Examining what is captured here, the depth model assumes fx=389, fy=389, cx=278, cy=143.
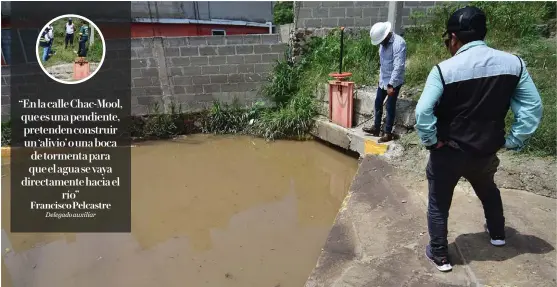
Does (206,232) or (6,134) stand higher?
(6,134)

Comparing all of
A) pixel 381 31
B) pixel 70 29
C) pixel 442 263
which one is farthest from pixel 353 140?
pixel 70 29

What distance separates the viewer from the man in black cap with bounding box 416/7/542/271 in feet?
6.34

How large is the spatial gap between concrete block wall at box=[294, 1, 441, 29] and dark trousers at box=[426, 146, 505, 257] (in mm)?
5305

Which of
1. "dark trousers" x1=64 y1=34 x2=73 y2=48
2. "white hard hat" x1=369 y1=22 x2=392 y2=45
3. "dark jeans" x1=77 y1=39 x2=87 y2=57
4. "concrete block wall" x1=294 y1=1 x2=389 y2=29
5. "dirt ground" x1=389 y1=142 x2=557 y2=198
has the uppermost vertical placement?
"concrete block wall" x1=294 y1=1 x2=389 y2=29

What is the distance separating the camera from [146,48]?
20.5ft

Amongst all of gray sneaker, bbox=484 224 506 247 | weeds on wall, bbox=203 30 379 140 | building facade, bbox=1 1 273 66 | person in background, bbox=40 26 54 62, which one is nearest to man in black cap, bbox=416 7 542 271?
gray sneaker, bbox=484 224 506 247

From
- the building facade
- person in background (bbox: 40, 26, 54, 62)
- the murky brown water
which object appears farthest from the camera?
the building facade

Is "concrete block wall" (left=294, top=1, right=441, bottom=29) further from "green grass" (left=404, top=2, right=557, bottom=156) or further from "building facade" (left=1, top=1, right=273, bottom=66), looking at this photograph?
"building facade" (left=1, top=1, right=273, bottom=66)

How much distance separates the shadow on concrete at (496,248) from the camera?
2436mm

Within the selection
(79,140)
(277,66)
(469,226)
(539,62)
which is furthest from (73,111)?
(539,62)

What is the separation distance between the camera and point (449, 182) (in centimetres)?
216

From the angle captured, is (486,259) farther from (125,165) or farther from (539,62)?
(125,165)

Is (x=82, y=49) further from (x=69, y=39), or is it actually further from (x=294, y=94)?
(x=294, y=94)

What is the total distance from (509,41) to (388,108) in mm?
2998
